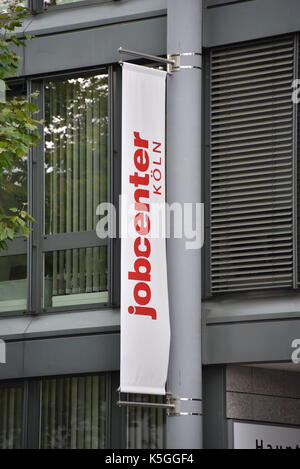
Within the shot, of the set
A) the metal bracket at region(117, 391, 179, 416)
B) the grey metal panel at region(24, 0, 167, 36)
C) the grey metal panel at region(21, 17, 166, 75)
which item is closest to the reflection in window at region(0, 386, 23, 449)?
the metal bracket at region(117, 391, 179, 416)

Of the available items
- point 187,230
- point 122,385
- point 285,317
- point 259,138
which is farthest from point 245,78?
point 122,385

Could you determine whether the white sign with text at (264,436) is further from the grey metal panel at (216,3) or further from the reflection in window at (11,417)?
the grey metal panel at (216,3)

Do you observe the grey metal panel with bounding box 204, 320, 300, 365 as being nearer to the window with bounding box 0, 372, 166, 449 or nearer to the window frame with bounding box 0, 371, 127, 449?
the window with bounding box 0, 372, 166, 449

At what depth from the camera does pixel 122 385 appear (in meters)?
13.2

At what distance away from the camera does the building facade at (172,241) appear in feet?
44.9

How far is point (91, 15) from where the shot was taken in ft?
50.0

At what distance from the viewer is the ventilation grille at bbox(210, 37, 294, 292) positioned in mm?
13711

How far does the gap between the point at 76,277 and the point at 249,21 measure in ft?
13.2

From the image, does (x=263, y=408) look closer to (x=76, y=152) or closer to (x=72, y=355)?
(x=72, y=355)

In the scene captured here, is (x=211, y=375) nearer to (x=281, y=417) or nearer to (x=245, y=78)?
(x=281, y=417)

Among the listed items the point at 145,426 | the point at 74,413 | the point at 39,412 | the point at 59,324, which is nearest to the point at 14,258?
the point at 59,324

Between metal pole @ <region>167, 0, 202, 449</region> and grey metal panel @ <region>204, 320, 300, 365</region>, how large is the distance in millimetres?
214

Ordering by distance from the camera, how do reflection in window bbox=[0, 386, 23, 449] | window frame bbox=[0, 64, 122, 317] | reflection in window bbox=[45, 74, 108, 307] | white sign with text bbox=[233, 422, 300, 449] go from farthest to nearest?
reflection in window bbox=[0, 386, 23, 449] < reflection in window bbox=[45, 74, 108, 307] < window frame bbox=[0, 64, 122, 317] < white sign with text bbox=[233, 422, 300, 449]

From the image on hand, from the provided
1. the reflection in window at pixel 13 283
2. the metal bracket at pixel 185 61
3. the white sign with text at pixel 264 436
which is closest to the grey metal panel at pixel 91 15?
the metal bracket at pixel 185 61
